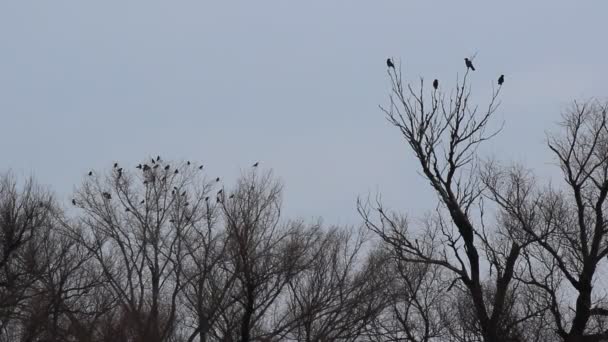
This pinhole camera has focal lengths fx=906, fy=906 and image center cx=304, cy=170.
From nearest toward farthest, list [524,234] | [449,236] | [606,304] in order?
[449,236], [524,234], [606,304]

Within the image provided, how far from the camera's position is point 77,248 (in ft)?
92.7

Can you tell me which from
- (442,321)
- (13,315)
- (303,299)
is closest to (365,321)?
(303,299)

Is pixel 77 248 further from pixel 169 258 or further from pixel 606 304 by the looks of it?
pixel 606 304

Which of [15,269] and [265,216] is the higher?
[265,216]

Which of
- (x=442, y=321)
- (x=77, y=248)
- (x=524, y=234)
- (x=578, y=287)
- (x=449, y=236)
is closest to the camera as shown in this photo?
(x=449, y=236)

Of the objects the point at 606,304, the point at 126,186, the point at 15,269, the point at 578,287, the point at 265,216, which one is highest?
the point at 126,186

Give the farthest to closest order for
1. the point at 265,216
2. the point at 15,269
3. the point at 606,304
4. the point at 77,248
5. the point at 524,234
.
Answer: the point at 77,248
the point at 265,216
the point at 15,269
the point at 606,304
the point at 524,234

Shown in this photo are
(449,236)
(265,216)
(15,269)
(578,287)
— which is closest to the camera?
(449,236)

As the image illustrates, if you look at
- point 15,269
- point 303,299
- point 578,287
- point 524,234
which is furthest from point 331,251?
point 578,287

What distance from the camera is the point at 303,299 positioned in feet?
93.0

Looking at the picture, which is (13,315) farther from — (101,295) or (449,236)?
(449,236)

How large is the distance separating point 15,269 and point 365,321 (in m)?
10.3

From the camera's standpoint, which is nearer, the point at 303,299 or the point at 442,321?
the point at 303,299

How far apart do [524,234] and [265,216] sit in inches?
374
